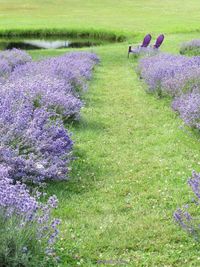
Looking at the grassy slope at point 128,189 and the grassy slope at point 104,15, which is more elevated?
the grassy slope at point 128,189

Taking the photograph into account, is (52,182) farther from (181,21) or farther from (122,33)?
(181,21)

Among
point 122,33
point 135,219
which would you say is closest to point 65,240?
point 135,219

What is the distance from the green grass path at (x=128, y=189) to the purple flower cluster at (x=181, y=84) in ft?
1.19

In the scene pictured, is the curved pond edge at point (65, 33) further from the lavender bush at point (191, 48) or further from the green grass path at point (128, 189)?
the green grass path at point (128, 189)

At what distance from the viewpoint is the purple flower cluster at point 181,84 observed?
8266mm

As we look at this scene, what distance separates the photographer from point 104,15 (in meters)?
42.0

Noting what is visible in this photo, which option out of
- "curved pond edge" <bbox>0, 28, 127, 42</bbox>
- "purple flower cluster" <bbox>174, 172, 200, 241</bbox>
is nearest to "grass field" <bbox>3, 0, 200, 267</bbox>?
"purple flower cluster" <bbox>174, 172, 200, 241</bbox>

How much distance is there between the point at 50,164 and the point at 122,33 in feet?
89.9

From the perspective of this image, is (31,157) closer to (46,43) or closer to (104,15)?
(46,43)

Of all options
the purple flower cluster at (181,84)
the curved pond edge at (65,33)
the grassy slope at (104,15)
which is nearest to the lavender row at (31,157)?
the purple flower cluster at (181,84)

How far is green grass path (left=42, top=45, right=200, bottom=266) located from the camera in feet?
14.5

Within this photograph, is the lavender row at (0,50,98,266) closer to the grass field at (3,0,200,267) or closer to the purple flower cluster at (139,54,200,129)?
the grass field at (3,0,200,267)

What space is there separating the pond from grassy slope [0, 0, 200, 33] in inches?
93.4

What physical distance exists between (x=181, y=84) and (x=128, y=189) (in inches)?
210
